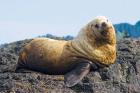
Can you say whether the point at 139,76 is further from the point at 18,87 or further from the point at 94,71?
the point at 18,87

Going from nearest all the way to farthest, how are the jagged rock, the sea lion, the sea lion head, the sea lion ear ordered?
1. the jagged rock
2. the sea lion ear
3. the sea lion
4. the sea lion head

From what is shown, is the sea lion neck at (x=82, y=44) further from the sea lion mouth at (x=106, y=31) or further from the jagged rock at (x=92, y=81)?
the jagged rock at (x=92, y=81)

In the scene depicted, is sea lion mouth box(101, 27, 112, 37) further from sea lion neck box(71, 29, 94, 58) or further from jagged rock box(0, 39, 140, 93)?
jagged rock box(0, 39, 140, 93)

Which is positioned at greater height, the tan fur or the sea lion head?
the sea lion head

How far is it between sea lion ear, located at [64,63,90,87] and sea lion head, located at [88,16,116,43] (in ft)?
2.60

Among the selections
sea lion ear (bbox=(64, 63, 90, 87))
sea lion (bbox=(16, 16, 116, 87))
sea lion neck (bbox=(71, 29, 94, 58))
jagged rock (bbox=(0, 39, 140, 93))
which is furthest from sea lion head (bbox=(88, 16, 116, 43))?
sea lion ear (bbox=(64, 63, 90, 87))

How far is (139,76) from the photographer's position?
1438cm

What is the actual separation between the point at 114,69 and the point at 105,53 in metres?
0.49

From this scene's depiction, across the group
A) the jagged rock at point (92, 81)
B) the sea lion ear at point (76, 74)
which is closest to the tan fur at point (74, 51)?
the sea lion ear at point (76, 74)

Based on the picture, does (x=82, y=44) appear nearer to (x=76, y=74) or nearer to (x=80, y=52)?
(x=80, y=52)

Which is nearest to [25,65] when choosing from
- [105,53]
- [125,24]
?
[105,53]

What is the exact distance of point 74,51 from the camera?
1480cm

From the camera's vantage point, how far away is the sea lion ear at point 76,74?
13.7m

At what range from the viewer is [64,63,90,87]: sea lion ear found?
13.7 metres
